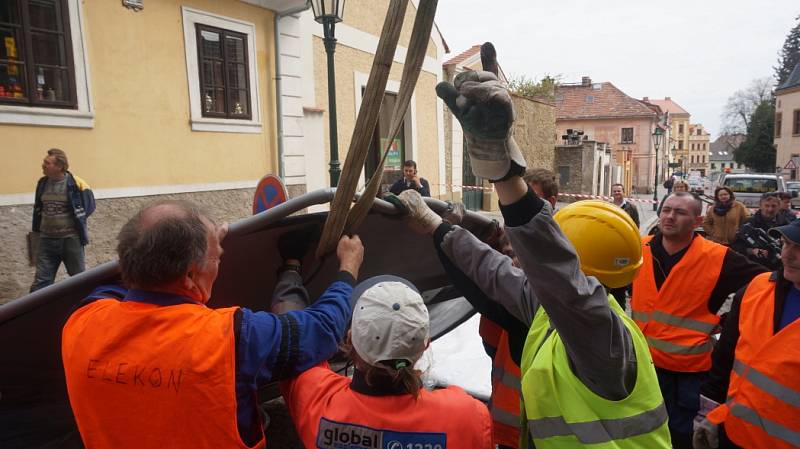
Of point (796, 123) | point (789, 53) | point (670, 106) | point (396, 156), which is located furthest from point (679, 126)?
point (396, 156)

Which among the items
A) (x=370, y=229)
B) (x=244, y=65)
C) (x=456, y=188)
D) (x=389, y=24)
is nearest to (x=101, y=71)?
(x=244, y=65)

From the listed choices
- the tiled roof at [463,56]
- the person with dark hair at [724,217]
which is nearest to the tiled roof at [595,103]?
the tiled roof at [463,56]

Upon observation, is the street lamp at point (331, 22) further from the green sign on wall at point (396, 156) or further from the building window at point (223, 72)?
the green sign on wall at point (396, 156)

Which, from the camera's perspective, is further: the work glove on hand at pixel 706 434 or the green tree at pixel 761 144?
the green tree at pixel 761 144

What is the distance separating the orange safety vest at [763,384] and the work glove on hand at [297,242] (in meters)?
1.80

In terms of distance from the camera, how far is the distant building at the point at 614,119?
145ft

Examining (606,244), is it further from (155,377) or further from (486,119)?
(155,377)

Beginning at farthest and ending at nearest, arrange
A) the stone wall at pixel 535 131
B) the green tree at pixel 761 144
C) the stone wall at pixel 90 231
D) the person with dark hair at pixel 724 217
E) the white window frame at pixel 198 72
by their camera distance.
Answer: the green tree at pixel 761 144 < the stone wall at pixel 535 131 < the white window frame at pixel 198 72 < the person with dark hair at pixel 724 217 < the stone wall at pixel 90 231

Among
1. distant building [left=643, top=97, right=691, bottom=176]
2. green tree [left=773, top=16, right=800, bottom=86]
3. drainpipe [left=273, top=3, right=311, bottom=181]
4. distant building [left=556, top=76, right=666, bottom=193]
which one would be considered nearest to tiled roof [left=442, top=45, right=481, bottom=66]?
drainpipe [left=273, top=3, right=311, bottom=181]

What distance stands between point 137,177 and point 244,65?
2582 millimetres

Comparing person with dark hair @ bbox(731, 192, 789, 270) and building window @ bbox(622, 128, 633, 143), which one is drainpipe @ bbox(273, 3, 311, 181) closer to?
person with dark hair @ bbox(731, 192, 789, 270)

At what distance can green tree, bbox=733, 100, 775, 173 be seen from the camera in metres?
43.4

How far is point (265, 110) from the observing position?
8.57 metres

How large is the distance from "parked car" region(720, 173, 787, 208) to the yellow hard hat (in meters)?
16.7
